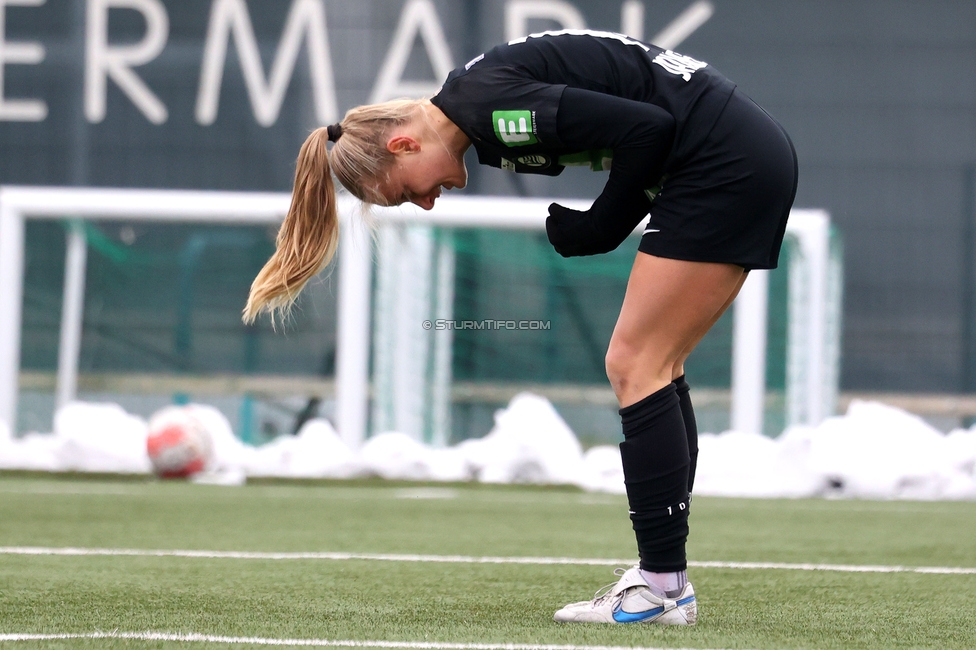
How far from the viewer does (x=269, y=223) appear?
8773 mm

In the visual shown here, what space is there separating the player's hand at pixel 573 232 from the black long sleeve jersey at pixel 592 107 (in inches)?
1.5

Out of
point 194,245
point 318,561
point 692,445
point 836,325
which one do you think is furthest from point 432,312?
point 692,445

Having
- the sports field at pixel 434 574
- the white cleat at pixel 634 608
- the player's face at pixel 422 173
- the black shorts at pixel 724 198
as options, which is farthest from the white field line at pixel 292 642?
the player's face at pixel 422 173

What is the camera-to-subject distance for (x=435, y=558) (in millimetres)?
3326

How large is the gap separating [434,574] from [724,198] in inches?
46.2

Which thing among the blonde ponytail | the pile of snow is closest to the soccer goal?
the pile of snow

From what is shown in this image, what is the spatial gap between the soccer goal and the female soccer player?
16.9 ft

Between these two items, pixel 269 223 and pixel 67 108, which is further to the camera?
pixel 67 108

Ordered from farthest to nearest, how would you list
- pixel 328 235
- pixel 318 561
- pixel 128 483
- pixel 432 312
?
pixel 432 312
pixel 128 483
pixel 318 561
pixel 328 235

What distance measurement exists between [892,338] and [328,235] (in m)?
8.95

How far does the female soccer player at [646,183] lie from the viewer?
2.20 m

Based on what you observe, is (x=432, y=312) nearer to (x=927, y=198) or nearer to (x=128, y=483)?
(x=128, y=483)

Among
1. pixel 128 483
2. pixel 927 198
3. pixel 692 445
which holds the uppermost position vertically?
pixel 927 198

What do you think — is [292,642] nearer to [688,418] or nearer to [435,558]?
[688,418]
